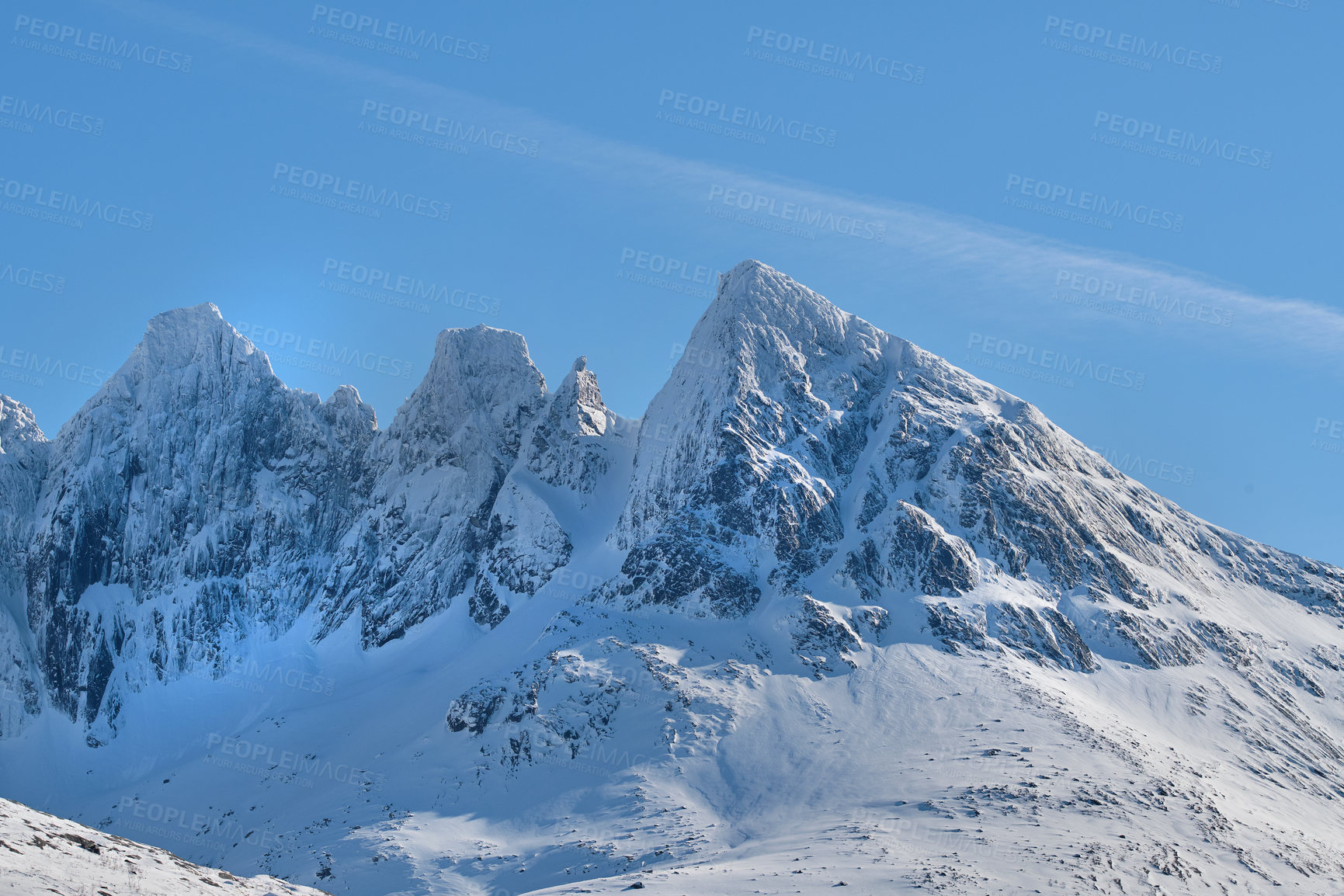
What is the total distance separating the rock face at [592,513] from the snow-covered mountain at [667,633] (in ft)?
1.74

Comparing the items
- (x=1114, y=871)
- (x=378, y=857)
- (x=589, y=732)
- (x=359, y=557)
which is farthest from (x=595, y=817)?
(x=359, y=557)

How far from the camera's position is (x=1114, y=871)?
6850 cm

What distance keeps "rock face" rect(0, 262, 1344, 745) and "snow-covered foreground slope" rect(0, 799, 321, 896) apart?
60.2 metres

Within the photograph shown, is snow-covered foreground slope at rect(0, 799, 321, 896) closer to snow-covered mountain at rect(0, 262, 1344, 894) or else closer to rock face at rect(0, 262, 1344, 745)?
snow-covered mountain at rect(0, 262, 1344, 894)

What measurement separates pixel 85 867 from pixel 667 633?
2921 inches

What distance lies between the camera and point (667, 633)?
106062 mm

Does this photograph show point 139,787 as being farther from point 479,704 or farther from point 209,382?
point 209,382

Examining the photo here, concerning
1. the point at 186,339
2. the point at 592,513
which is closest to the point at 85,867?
the point at 592,513

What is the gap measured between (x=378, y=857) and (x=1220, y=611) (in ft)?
322

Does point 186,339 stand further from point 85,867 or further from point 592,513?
point 85,867

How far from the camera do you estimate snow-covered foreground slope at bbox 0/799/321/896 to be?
3203 centimetres

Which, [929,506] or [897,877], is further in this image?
[929,506]

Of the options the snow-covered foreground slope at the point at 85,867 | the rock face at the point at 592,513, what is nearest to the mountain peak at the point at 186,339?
the rock face at the point at 592,513

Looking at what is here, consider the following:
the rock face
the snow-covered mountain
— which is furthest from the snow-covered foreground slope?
the rock face
